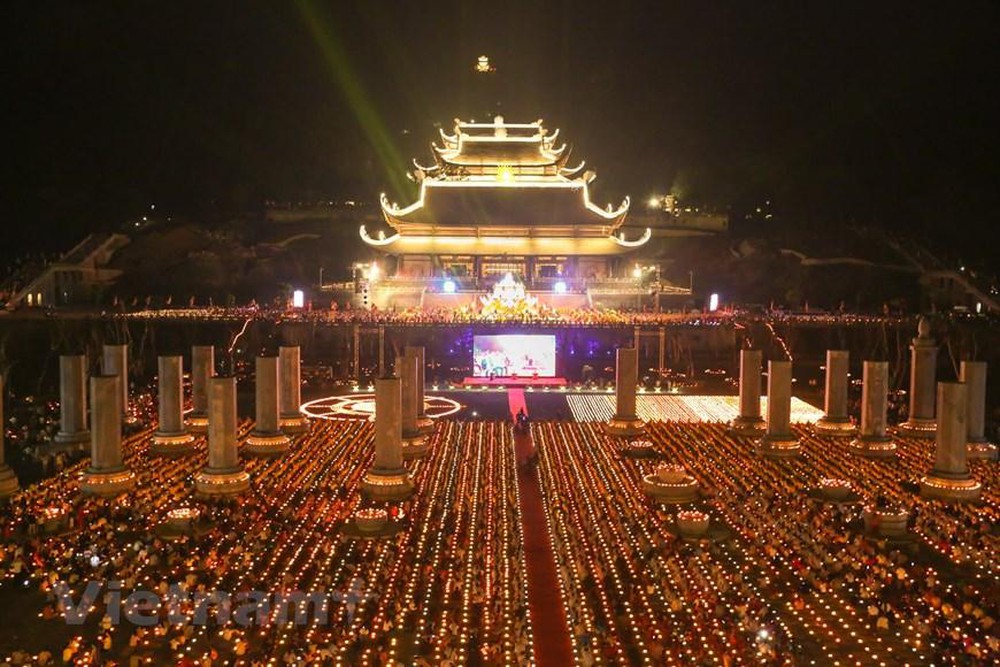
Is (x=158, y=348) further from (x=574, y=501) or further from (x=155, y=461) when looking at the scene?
(x=574, y=501)

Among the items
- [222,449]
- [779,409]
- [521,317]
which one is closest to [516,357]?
[521,317]

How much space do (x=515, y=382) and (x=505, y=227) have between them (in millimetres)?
15642

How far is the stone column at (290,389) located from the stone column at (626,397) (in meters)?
8.31

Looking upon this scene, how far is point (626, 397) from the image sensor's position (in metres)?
24.6

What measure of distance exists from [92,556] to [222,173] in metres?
48.1

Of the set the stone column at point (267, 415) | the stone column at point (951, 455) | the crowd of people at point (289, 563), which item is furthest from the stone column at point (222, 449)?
the stone column at point (951, 455)

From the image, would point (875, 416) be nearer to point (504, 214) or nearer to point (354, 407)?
point (354, 407)

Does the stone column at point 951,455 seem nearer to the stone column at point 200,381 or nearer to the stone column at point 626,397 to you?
the stone column at point 626,397

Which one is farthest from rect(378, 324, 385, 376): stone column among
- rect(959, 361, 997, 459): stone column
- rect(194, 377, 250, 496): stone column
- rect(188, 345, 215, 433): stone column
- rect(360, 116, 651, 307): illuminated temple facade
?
rect(959, 361, 997, 459): stone column

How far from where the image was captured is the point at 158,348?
3684 centimetres

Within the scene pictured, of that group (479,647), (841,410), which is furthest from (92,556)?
(841,410)

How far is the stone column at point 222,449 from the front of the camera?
1781 cm

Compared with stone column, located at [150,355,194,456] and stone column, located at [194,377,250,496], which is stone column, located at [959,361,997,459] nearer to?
stone column, located at [194,377,250,496]

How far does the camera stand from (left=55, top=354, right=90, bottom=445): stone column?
21188 millimetres
